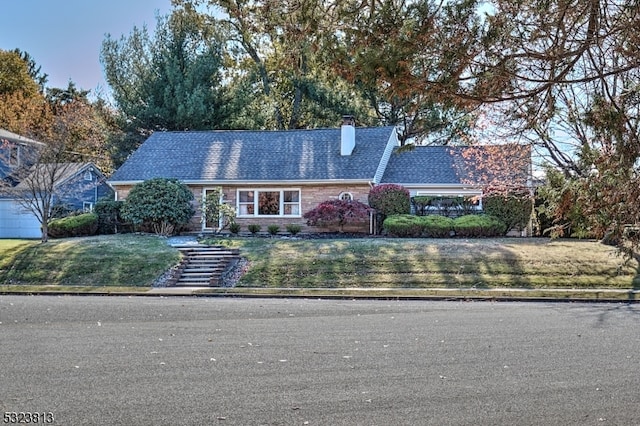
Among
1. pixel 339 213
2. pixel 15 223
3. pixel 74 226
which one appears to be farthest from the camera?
pixel 15 223

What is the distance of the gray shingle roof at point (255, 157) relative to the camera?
2745 cm

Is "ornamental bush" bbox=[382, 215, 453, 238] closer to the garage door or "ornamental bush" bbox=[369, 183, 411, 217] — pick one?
"ornamental bush" bbox=[369, 183, 411, 217]

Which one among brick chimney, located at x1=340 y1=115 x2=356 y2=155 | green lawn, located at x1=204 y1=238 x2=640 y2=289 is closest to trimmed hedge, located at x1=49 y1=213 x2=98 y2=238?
green lawn, located at x1=204 y1=238 x2=640 y2=289

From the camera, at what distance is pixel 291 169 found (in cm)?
2781

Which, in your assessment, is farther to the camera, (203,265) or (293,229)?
(293,229)

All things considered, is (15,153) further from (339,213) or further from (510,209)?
(510,209)

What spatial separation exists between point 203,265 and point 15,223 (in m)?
17.2

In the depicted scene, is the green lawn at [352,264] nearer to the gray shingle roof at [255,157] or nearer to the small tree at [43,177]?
the small tree at [43,177]

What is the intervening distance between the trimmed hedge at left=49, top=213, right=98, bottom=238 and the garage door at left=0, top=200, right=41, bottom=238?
695cm

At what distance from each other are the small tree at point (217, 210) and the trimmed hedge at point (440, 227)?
251 inches

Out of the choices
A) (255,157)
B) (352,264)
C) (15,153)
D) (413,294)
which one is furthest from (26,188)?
(413,294)

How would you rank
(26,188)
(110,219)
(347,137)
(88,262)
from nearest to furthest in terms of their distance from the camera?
(88,262)
(110,219)
(26,188)
(347,137)

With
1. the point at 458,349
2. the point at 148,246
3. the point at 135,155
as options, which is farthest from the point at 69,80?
the point at 458,349

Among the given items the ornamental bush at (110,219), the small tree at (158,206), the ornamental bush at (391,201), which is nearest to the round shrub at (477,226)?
the ornamental bush at (391,201)
